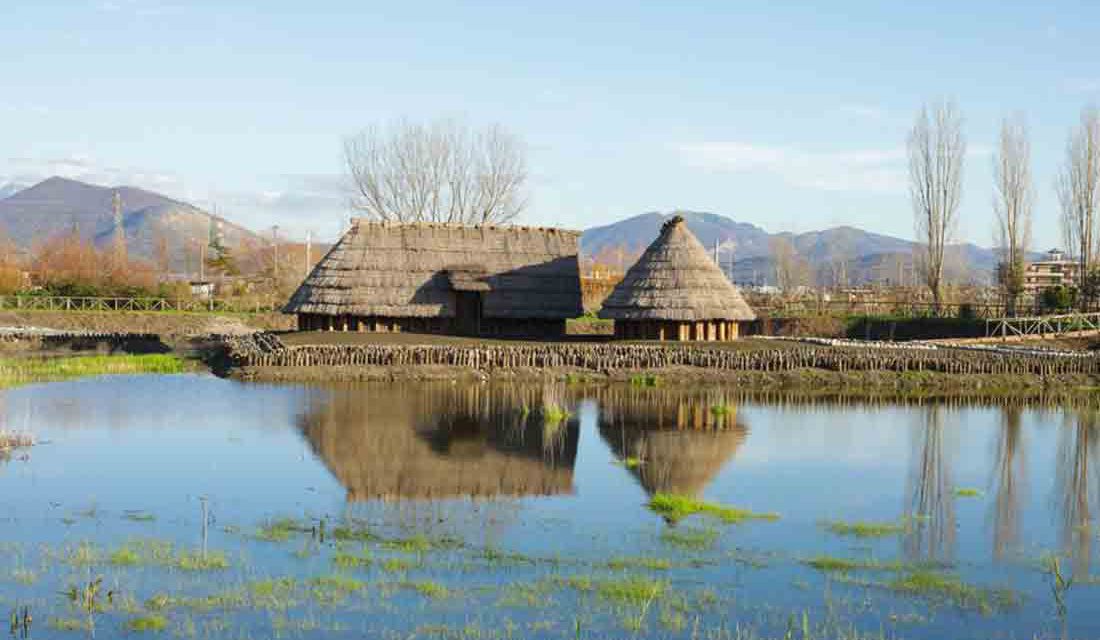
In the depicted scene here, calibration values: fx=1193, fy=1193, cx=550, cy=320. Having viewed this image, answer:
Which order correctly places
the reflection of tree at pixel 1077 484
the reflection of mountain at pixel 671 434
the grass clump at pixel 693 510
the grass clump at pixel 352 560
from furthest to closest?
1. the reflection of mountain at pixel 671 434
2. the grass clump at pixel 693 510
3. the reflection of tree at pixel 1077 484
4. the grass clump at pixel 352 560

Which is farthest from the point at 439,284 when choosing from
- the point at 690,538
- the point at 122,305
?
the point at 690,538

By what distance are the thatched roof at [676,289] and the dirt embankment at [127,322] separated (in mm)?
18990

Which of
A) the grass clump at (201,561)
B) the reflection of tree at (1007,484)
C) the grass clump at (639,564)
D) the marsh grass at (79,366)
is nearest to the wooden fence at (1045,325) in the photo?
the reflection of tree at (1007,484)

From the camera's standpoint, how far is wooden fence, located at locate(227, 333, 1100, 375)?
30.3 meters

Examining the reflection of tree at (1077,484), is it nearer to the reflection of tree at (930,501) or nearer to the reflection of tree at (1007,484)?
the reflection of tree at (1007,484)

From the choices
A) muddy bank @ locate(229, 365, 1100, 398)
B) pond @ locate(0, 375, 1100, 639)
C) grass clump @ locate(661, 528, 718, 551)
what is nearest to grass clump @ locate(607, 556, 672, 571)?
pond @ locate(0, 375, 1100, 639)

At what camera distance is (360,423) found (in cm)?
2122

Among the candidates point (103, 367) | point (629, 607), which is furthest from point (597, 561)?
point (103, 367)

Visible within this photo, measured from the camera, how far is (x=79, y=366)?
101 feet

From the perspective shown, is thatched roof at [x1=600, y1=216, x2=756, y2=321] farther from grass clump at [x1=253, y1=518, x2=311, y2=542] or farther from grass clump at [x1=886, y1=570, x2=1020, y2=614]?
grass clump at [x1=886, y1=570, x2=1020, y2=614]

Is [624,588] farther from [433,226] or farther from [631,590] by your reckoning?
[433,226]

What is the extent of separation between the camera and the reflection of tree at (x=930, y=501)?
13.1 metres

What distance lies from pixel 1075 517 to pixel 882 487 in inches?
105

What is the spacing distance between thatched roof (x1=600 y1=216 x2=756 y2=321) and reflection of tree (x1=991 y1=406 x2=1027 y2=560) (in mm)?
10879
